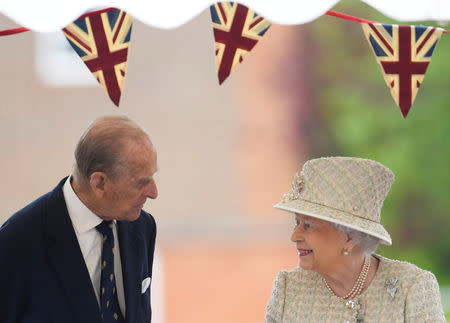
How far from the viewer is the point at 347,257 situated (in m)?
2.68

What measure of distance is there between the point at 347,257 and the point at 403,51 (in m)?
0.87

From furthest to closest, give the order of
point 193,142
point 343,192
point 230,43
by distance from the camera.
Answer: point 193,142 → point 230,43 → point 343,192

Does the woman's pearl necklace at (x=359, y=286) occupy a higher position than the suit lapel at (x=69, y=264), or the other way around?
the suit lapel at (x=69, y=264)

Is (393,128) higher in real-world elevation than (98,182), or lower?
lower

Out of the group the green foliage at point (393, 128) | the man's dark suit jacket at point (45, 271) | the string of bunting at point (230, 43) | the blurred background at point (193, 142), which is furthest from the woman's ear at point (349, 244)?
the green foliage at point (393, 128)

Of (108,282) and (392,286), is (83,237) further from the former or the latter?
(392,286)

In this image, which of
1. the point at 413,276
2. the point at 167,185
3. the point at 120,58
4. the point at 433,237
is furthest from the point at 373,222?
the point at 433,237

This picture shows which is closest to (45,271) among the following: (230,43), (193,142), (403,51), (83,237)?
(83,237)

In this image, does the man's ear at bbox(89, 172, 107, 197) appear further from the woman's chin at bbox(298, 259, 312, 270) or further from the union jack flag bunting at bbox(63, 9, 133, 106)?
the woman's chin at bbox(298, 259, 312, 270)

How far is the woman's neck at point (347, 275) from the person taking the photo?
2695mm

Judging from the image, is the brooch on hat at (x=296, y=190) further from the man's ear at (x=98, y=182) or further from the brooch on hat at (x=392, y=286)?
the man's ear at (x=98, y=182)

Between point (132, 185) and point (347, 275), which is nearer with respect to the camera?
point (132, 185)

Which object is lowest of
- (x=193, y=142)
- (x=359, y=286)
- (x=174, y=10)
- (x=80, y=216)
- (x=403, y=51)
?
(x=193, y=142)

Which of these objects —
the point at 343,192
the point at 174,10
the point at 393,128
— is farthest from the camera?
the point at 393,128
